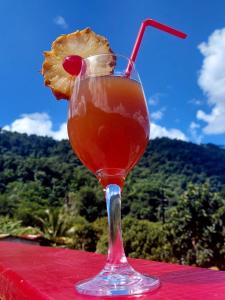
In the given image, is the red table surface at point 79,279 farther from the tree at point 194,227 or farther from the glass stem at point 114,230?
the tree at point 194,227

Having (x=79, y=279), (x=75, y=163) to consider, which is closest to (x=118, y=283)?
(x=79, y=279)

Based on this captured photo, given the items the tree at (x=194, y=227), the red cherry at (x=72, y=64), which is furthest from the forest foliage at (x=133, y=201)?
the red cherry at (x=72, y=64)

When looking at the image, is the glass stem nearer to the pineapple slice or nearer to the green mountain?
the pineapple slice

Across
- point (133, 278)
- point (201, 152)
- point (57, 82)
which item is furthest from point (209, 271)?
point (201, 152)

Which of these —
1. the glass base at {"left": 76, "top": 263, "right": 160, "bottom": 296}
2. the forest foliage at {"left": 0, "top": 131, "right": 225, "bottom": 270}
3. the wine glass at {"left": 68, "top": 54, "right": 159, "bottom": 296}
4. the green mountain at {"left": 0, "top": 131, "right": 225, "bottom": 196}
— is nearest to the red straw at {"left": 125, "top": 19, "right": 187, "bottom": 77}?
the wine glass at {"left": 68, "top": 54, "right": 159, "bottom": 296}

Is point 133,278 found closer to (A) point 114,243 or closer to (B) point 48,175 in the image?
(A) point 114,243

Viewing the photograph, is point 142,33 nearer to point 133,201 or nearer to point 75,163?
point 133,201

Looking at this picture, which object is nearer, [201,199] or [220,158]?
[201,199]
